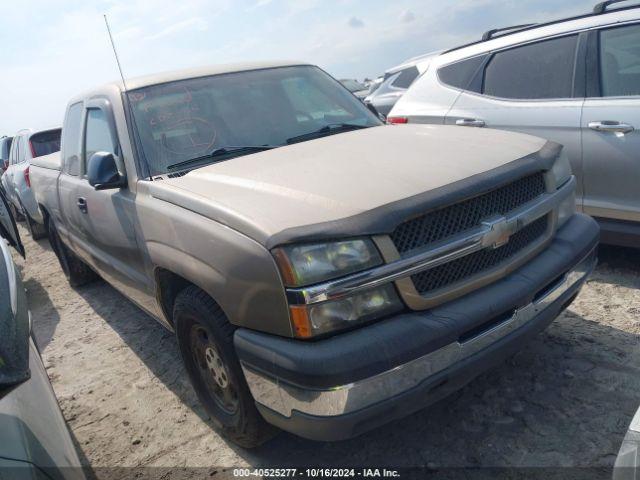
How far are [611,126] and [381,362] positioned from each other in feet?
9.06

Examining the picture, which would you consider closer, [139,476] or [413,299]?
[413,299]

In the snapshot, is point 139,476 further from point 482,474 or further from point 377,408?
point 482,474

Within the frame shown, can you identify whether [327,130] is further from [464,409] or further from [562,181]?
[464,409]

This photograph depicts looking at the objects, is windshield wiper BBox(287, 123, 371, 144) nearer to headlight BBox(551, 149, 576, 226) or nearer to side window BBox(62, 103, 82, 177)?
headlight BBox(551, 149, 576, 226)

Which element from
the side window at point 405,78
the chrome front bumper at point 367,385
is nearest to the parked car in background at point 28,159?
the side window at point 405,78

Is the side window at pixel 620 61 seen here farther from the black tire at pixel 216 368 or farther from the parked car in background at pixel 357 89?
the black tire at pixel 216 368

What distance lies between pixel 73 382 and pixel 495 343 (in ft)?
9.31

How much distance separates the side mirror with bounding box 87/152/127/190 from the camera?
2852 mm

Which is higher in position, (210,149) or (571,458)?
(210,149)

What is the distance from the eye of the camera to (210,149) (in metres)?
2.92

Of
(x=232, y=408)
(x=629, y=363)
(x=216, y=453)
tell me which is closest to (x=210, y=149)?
(x=232, y=408)

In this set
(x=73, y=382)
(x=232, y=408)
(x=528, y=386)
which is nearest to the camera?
(x=232, y=408)

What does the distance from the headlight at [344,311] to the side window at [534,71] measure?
283cm

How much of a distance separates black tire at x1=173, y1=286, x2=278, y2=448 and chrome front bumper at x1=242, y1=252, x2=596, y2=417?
0.19m
